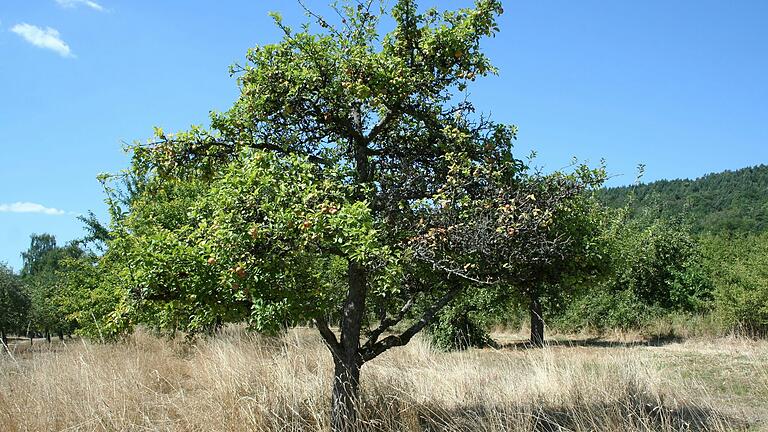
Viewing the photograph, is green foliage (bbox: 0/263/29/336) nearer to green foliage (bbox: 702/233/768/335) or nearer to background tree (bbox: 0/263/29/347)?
background tree (bbox: 0/263/29/347)

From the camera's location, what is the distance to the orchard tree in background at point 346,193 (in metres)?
4.31

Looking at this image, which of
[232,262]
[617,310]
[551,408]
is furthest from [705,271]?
[232,262]

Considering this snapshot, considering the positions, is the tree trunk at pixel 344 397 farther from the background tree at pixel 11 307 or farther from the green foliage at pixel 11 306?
the green foliage at pixel 11 306

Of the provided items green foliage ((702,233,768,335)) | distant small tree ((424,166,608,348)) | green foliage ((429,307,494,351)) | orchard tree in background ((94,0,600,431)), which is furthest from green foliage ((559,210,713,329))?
orchard tree in background ((94,0,600,431))

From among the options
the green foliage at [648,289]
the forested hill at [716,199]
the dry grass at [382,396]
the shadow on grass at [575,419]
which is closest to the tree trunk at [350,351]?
the dry grass at [382,396]

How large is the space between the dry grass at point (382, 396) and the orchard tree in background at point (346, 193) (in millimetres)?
918

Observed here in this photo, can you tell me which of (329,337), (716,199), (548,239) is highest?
(716,199)

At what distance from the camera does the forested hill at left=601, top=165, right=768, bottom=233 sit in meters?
44.5

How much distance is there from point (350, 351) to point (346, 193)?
1638mm

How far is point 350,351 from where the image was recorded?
548 cm

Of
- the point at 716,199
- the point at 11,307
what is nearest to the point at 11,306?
the point at 11,307

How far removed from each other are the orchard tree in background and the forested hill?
35099 millimetres

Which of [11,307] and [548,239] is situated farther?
[11,307]

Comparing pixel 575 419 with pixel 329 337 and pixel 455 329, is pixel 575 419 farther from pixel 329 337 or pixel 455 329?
pixel 455 329
